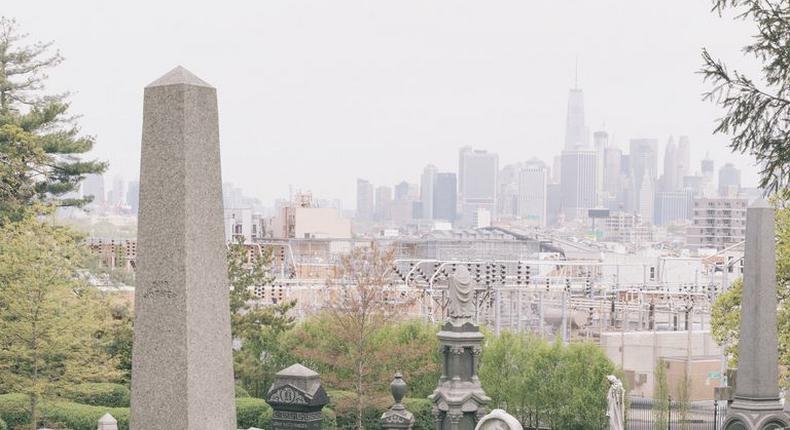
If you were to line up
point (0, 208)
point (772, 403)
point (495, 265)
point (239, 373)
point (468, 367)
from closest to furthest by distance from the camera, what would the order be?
point (772, 403) < point (468, 367) < point (0, 208) < point (239, 373) < point (495, 265)

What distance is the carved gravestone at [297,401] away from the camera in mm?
19531

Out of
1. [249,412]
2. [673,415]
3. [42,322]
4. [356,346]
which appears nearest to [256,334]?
[356,346]

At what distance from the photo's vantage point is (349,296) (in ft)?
127

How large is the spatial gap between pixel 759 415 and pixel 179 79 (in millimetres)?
11796

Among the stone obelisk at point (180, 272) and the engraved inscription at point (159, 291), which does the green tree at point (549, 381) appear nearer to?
the stone obelisk at point (180, 272)

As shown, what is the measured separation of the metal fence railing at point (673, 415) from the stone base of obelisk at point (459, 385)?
26.2 feet

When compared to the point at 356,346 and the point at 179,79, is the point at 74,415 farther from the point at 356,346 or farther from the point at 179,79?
the point at 179,79

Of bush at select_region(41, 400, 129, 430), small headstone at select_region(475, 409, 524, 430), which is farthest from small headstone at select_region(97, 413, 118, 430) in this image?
small headstone at select_region(475, 409, 524, 430)

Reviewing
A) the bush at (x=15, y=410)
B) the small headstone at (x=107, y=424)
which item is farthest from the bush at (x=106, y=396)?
the small headstone at (x=107, y=424)

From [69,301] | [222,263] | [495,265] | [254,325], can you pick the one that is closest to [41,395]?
[69,301]

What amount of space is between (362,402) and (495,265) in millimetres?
30154

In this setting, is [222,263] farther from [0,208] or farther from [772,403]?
[0,208]

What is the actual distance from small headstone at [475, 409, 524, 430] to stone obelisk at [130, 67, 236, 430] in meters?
9.00

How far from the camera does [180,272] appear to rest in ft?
27.2
